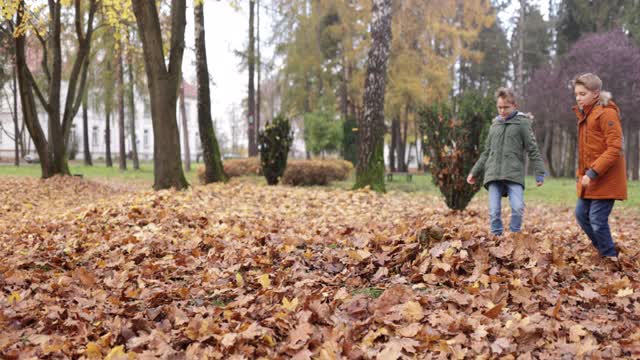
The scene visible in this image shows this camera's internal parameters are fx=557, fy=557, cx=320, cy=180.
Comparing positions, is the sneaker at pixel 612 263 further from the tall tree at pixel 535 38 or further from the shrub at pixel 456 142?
the tall tree at pixel 535 38

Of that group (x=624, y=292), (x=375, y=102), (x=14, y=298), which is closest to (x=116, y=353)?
(x=14, y=298)

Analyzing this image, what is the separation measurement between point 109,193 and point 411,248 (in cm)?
1101

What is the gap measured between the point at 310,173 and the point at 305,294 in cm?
1291

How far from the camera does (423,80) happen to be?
24.5 metres

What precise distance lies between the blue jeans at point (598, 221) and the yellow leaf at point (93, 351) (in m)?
3.98

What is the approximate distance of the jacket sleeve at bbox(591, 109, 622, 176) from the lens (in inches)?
179

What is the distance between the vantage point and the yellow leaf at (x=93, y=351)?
9.92 feet

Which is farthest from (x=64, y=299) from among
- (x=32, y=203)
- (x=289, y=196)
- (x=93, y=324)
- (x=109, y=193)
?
(x=109, y=193)

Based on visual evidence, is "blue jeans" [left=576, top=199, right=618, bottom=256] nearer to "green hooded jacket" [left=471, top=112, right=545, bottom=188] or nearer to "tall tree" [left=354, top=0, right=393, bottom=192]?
"green hooded jacket" [left=471, top=112, right=545, bottom=188]

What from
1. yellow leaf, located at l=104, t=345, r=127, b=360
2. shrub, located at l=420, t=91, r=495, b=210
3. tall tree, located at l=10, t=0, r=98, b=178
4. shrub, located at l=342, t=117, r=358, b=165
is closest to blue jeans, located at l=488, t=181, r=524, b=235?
shrub, located at l=420, t=91, r=495, b=210

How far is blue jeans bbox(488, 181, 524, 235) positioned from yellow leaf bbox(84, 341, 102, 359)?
3954 mm

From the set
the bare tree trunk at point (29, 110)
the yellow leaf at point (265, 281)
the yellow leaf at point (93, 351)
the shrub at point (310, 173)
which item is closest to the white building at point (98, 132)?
the bare tree trunk at point (29, 110)

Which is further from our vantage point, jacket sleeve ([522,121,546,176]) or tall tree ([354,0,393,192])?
tall tree ([354,0,393,192])

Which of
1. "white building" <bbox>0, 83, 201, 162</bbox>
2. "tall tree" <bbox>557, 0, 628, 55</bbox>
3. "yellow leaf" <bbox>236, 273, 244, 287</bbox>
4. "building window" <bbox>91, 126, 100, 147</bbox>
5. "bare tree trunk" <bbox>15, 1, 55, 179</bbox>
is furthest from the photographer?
"building window" <bbox>91, 126, 100, 147</bbox>
